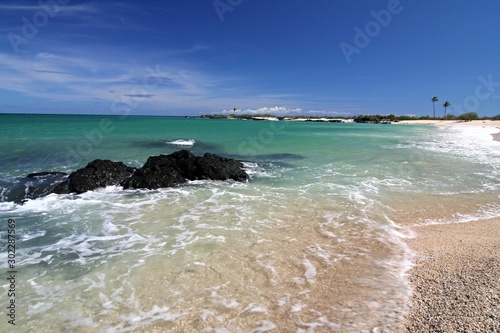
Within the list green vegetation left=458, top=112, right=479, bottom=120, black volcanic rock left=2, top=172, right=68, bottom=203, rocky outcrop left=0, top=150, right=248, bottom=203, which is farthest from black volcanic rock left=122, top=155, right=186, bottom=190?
green vegetation left=458, top=112, right=479, bottom=120

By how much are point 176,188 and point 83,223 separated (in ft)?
14.8

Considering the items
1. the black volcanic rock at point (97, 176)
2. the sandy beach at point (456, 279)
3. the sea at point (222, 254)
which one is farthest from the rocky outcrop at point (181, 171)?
the sandy beach at point (456, 279)

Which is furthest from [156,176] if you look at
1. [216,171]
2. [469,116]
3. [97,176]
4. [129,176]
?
[469,116]

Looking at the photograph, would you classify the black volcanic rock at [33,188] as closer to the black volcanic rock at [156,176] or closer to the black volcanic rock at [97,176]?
the black volcanic rock at [97,176]

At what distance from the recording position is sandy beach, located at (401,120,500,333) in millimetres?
3974

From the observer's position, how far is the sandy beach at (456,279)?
3.97 metres

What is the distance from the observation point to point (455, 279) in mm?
5121

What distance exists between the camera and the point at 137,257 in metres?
6.61

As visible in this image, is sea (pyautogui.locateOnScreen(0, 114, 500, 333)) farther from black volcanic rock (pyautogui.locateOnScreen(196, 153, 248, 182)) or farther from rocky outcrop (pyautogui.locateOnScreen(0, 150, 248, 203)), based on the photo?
black volcanic rock (pyautogui.locateOnScreen(196, 153, 248, 182))

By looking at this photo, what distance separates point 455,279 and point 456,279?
15mm

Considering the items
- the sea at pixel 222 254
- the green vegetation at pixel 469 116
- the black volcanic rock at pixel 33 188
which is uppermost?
the green vegetation at pixel 469 116

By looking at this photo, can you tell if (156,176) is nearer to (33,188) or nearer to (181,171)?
(181,171)

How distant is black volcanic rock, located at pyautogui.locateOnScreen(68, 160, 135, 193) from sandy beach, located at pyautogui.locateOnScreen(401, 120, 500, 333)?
39.5ft

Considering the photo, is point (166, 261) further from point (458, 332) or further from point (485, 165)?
point (485, 165)
